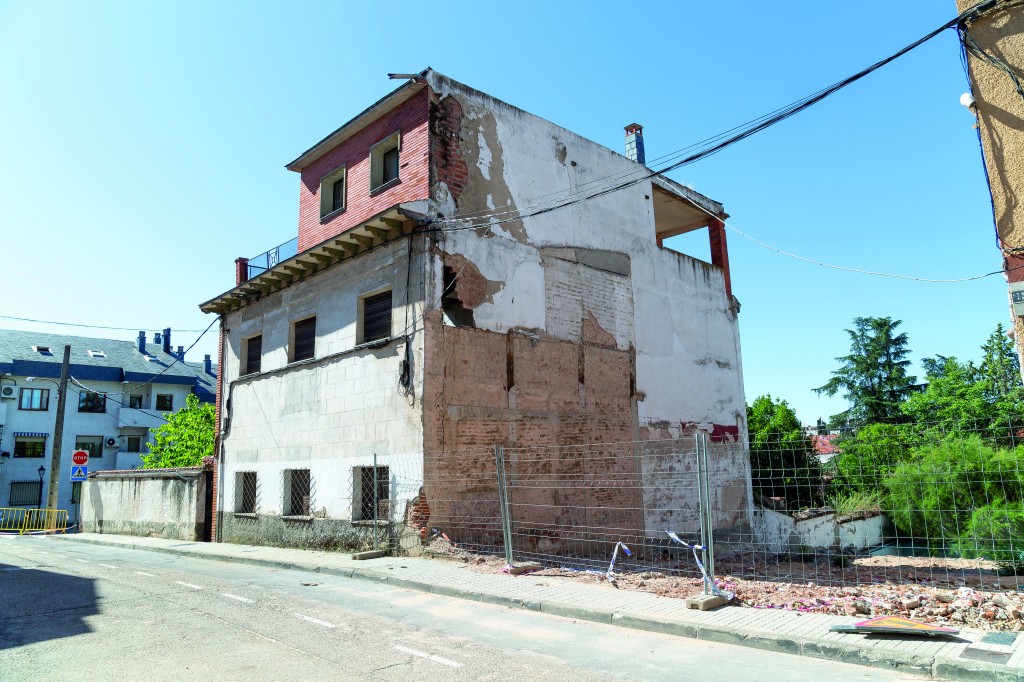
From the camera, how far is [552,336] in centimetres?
1481

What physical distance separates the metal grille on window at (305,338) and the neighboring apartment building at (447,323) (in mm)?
50

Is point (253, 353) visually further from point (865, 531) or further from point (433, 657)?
point (865, 531)

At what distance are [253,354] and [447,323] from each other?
8058 mm

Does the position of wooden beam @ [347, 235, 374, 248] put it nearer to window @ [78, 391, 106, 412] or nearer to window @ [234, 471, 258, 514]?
window @ [234, 471, 258, 514]

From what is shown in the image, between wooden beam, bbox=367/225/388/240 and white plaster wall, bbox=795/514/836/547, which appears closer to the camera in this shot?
wooden beam, bbox=367/225/388/240

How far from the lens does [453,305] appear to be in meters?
13.2

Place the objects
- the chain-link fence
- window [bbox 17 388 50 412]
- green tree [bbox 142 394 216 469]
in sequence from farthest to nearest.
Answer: window [bbox 17 388 50 412], green tree [bbox 142 394 216 469], the chain-link fence

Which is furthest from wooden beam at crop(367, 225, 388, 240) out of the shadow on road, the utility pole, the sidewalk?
the utility pole

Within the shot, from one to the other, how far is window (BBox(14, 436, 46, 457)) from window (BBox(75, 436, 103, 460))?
69.9 inches

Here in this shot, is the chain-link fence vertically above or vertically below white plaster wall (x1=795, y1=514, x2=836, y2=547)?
above

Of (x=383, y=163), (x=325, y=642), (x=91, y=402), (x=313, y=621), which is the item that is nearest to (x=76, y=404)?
(x=91, y=402)

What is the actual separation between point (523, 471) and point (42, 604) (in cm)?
821

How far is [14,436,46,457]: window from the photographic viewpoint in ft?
118

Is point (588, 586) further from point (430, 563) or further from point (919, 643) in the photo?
point (919, 643)
